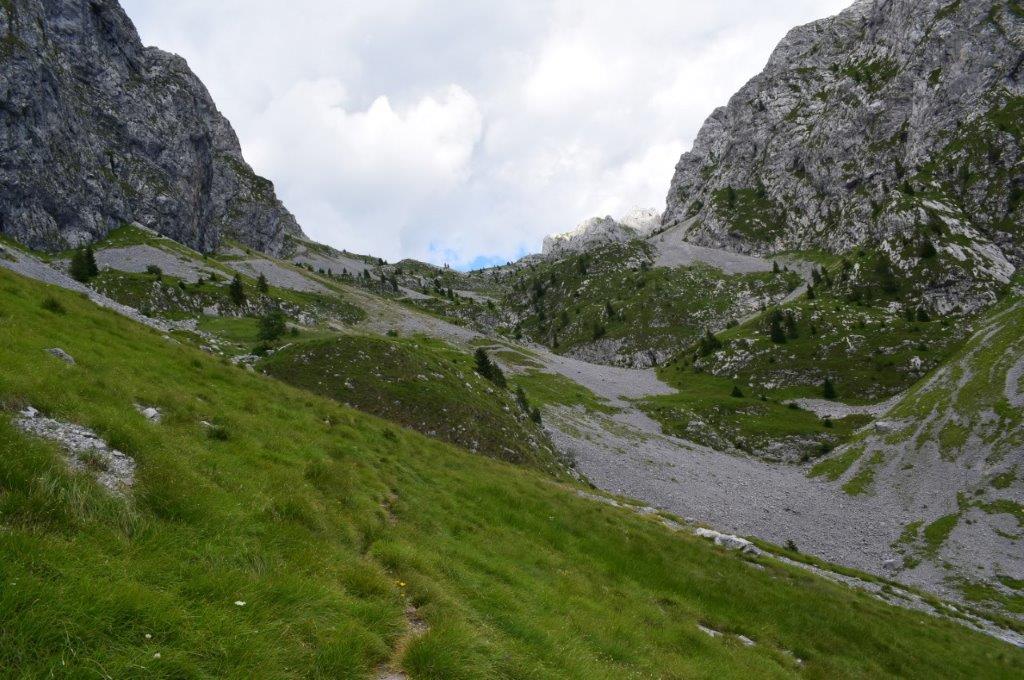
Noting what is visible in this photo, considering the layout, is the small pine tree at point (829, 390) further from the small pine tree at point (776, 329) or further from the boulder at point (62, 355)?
the boulder at point (62, 355)

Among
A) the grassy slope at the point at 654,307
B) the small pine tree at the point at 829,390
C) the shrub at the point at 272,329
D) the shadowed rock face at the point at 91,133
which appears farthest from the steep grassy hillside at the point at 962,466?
the shadowed rock face at the point at 91,133

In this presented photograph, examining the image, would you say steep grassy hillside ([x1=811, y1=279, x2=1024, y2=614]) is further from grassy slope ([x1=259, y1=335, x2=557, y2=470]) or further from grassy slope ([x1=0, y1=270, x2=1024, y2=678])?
grassy slope ([x1=259, y1=335, x2=557, y2=470])

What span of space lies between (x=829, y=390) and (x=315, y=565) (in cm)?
10862

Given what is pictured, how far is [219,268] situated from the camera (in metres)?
116

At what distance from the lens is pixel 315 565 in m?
8.76

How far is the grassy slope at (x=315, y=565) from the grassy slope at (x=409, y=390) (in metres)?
17.1

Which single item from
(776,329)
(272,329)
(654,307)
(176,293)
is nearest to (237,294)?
(176,293)

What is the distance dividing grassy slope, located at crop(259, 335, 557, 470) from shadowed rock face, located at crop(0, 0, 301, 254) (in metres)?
93.4

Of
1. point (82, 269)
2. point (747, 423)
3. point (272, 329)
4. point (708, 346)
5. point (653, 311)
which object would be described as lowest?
point (272, 329)

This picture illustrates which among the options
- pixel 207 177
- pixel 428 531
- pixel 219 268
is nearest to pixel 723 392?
pixel 428 531

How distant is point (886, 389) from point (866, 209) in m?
106

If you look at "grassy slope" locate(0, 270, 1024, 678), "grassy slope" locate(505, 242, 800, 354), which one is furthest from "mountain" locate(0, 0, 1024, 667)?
"grassy slope" locate(505, 242, 800, 354)

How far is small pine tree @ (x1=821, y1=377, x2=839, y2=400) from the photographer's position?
95375 millimetres

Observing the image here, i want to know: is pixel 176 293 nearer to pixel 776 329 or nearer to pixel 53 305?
pixel 53 305
